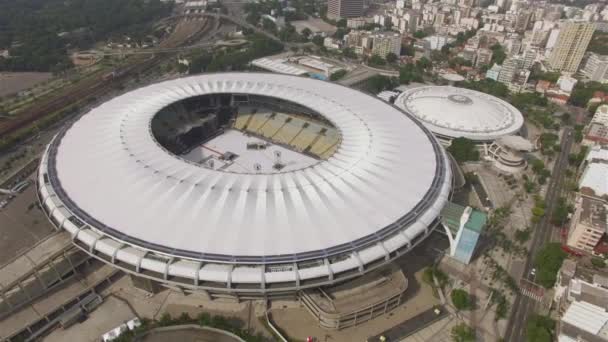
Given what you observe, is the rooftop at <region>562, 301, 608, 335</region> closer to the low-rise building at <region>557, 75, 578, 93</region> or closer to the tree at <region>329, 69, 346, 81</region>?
the tree at <region>329, 69, 346, 81</region>

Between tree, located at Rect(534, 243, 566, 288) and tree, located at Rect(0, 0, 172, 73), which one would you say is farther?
tree, located at Rect(0, 0, 172, 73)

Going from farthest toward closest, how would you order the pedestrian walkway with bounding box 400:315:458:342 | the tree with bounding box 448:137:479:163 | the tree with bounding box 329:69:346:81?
1. the tree with bounding box 329:69:346:81
2. the tree with bounding box 448:137:479:163
3. the pedestrian walkway with bounding box 400:315:458:342

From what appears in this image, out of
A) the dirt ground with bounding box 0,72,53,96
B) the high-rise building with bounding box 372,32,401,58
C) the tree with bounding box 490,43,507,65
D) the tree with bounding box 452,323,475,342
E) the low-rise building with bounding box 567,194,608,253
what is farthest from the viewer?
the high-rise building with bounding box 372,32,401,58

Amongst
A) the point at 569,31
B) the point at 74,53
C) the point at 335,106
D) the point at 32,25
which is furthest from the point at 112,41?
the point at 569,31

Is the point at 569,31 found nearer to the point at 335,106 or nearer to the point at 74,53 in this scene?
the point at 335,106

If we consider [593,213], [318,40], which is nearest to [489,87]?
[593,213]

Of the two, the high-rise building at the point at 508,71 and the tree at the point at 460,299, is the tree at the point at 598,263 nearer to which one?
the tree at the point at 460,299

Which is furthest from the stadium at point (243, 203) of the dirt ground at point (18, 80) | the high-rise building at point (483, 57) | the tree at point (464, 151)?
the high-rise building at point (483, 57)

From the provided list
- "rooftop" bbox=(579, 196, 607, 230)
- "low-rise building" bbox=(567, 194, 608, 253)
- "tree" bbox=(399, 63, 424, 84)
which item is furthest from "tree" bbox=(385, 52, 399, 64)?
"low-rise building" bbox=(567, 194, 608, 253)
